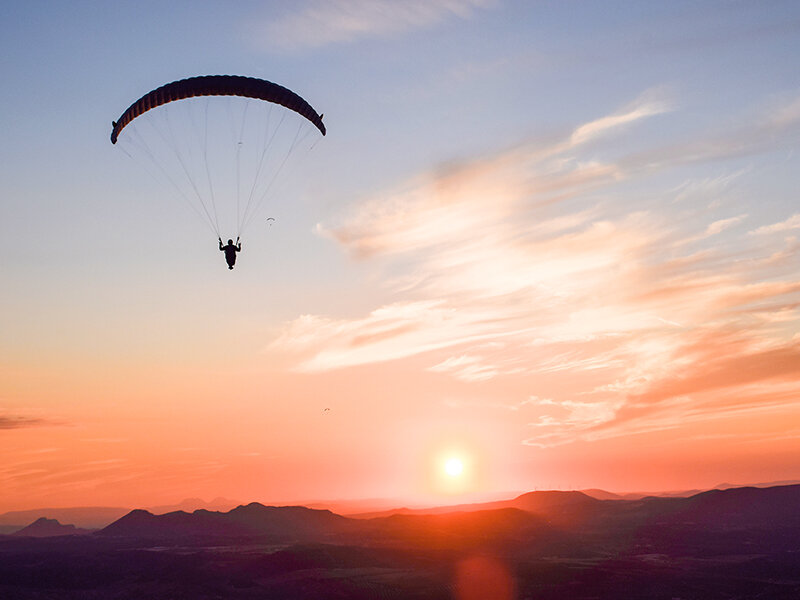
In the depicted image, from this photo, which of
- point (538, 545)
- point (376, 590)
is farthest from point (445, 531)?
point (376, 590)

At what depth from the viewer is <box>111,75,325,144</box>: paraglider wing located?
1155 inches

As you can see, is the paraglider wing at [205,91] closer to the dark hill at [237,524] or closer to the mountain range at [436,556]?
the mountain range at [436,556]

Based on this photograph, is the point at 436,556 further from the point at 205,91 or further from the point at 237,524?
the point at 205,91

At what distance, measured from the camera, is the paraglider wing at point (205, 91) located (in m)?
29.3

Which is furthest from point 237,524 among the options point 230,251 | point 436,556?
point 230,251

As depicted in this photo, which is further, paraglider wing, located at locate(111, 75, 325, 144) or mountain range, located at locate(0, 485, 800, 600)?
mountain range, located at locate(0, 485, 800, 600)

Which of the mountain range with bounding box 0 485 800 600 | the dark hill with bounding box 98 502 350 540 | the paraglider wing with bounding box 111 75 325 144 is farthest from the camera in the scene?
the dark hill with bounding box 98 502 350 540

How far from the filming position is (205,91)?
29.4m

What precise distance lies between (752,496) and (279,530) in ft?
373

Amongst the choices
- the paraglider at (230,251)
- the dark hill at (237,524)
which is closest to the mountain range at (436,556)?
the dark hill at (237,524)

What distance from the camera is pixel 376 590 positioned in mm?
65812

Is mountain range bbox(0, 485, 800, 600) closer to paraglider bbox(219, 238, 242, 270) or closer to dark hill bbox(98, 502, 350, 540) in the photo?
dark hill bbox(98, 502, 350, 540)

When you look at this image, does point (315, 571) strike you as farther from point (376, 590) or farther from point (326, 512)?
point (326, 512)

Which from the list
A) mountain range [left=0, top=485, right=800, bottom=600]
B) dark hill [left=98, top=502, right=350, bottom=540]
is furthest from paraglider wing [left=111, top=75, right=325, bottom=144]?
dark hill [left=98, top=502, right=350, bottom=540]
